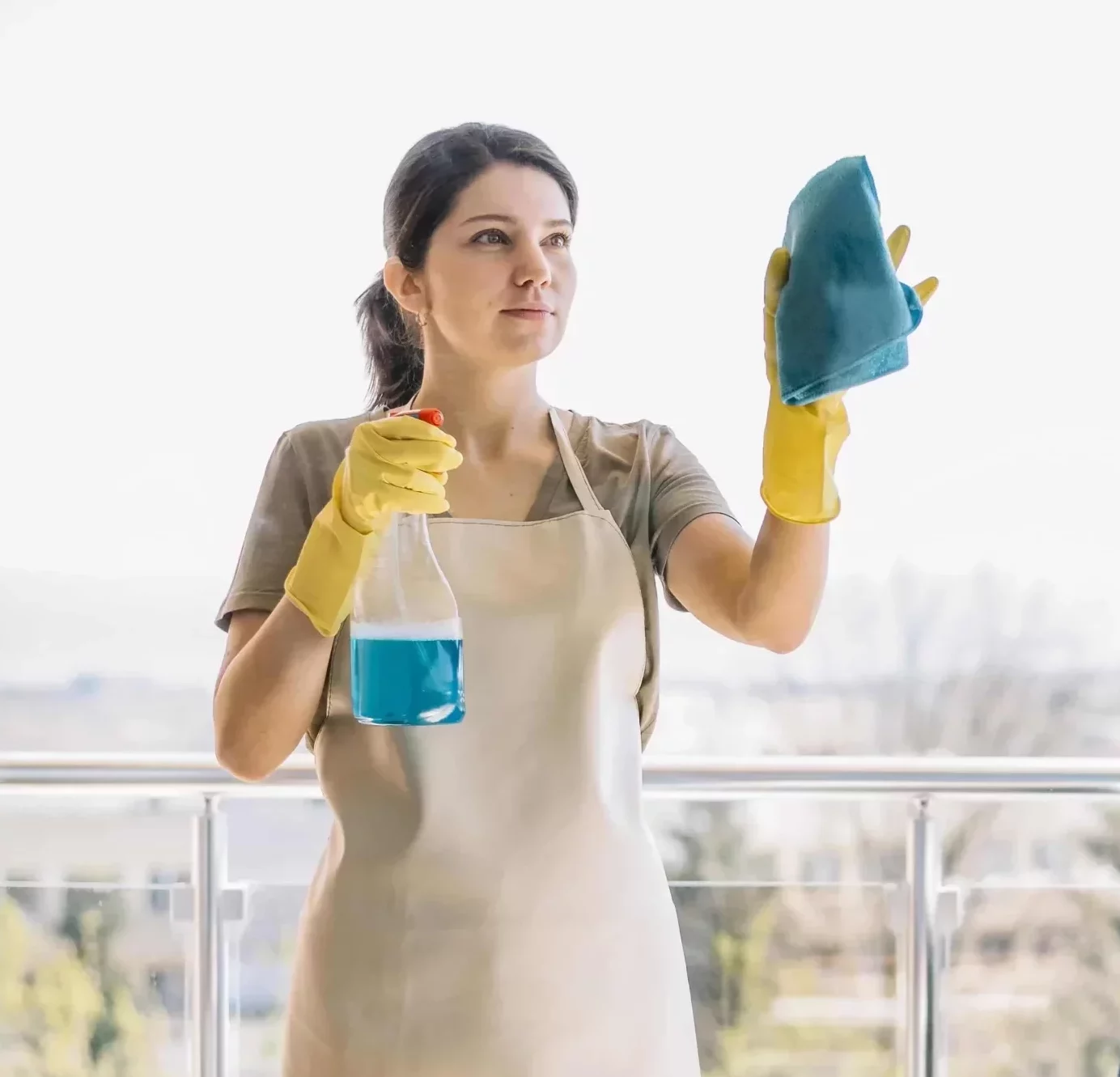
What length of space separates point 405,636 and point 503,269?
0.34 meters

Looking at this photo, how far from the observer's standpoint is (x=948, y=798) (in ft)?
5.76

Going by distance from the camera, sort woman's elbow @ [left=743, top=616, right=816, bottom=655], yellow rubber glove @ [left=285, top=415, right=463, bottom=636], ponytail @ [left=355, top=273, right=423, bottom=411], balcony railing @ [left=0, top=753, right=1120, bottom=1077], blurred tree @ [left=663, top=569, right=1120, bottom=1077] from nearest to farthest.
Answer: yellow rubber glove @ [left=285, top=415, right=463, bottom=636]
woman's elbow @ [left=743, top=616, right=816, bottom=655]
ponytail @ [left=355, top=273, right=423, bottom=411]
balcony railing @ [left=0, top=753, right=1120, bottom=1077]
blurred tree @ [left=663, top=569, right=1120, bottom=1077]

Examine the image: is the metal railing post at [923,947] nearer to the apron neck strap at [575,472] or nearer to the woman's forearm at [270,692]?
the apron neck strap at [575,472]

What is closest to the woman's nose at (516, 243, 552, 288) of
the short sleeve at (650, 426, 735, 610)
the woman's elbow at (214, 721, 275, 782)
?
the short sleeve at (650, 426, 735, 610)

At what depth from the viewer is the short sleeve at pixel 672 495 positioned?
1163 mm

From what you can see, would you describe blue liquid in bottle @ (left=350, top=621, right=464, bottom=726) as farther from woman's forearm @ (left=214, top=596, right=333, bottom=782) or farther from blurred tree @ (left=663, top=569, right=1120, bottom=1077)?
blurred tree @ (left=663, top=569, right=1120, bottom=1077)

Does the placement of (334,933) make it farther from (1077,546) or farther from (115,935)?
(1077,546)

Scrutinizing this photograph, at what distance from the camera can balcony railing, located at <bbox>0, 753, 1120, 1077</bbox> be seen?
5.63ft

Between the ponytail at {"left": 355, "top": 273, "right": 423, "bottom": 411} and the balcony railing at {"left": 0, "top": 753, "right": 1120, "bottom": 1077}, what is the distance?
1.99 feet

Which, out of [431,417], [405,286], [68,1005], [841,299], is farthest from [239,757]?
[68,1005]

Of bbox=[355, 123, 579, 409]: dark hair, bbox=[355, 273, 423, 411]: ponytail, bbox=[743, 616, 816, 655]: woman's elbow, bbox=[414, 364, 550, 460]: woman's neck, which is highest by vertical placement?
bbox=[355, 123, 579, 409]: dark hair

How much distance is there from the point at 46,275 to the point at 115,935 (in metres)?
1.26

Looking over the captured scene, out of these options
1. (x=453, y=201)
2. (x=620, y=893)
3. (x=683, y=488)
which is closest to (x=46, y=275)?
(x=453, y=201)

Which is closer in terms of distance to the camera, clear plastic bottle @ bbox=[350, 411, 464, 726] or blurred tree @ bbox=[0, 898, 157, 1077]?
clear plastic bottle @ bbox=[350, 411, 464, 726]
